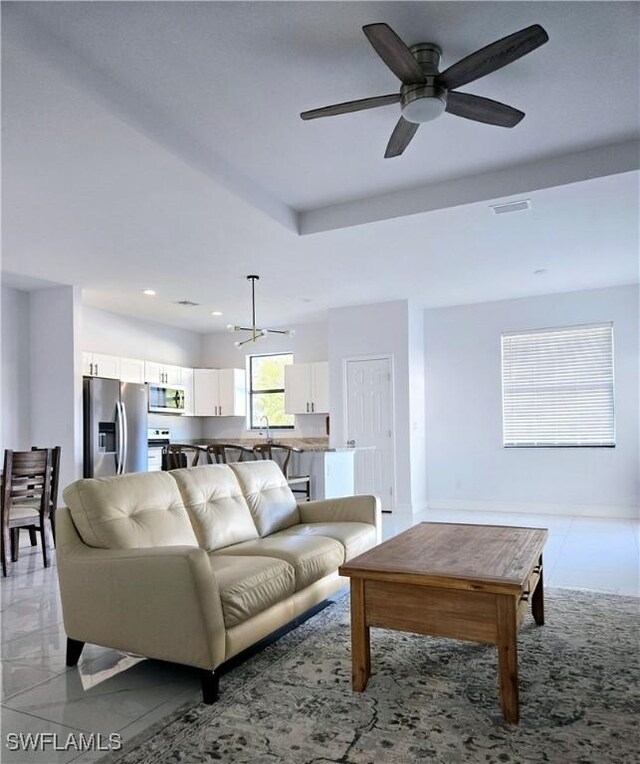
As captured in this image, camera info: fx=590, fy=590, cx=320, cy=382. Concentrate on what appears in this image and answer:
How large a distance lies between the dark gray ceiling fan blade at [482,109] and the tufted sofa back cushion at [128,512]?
93.0 inches

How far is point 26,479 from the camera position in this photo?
4707 millimetres

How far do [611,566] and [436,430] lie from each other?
3549 millimetres

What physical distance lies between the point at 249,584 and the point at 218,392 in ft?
22.0

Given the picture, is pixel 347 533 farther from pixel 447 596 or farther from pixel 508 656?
pixel 508 656

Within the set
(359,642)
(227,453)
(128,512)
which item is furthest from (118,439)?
(359,642)

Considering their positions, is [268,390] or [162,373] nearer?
[162,373]

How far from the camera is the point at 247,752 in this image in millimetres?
1980

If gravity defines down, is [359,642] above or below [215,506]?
below

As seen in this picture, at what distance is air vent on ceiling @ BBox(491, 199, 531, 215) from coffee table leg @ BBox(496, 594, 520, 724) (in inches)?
115

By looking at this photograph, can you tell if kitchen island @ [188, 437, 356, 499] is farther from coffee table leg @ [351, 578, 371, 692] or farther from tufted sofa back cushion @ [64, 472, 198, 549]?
coffee table leg @ [351, 578, 371, 692]

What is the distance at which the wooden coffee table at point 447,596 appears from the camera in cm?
220

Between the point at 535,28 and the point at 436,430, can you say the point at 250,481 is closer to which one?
the point at 535,28

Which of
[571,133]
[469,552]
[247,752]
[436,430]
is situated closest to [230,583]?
[247,752]

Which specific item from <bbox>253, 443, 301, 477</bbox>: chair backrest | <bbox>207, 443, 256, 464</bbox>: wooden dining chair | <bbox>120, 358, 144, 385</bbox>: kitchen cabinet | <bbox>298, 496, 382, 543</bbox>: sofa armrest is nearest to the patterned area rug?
<bbox>298, 496, 382, 543</bbox>: sofa armrest
